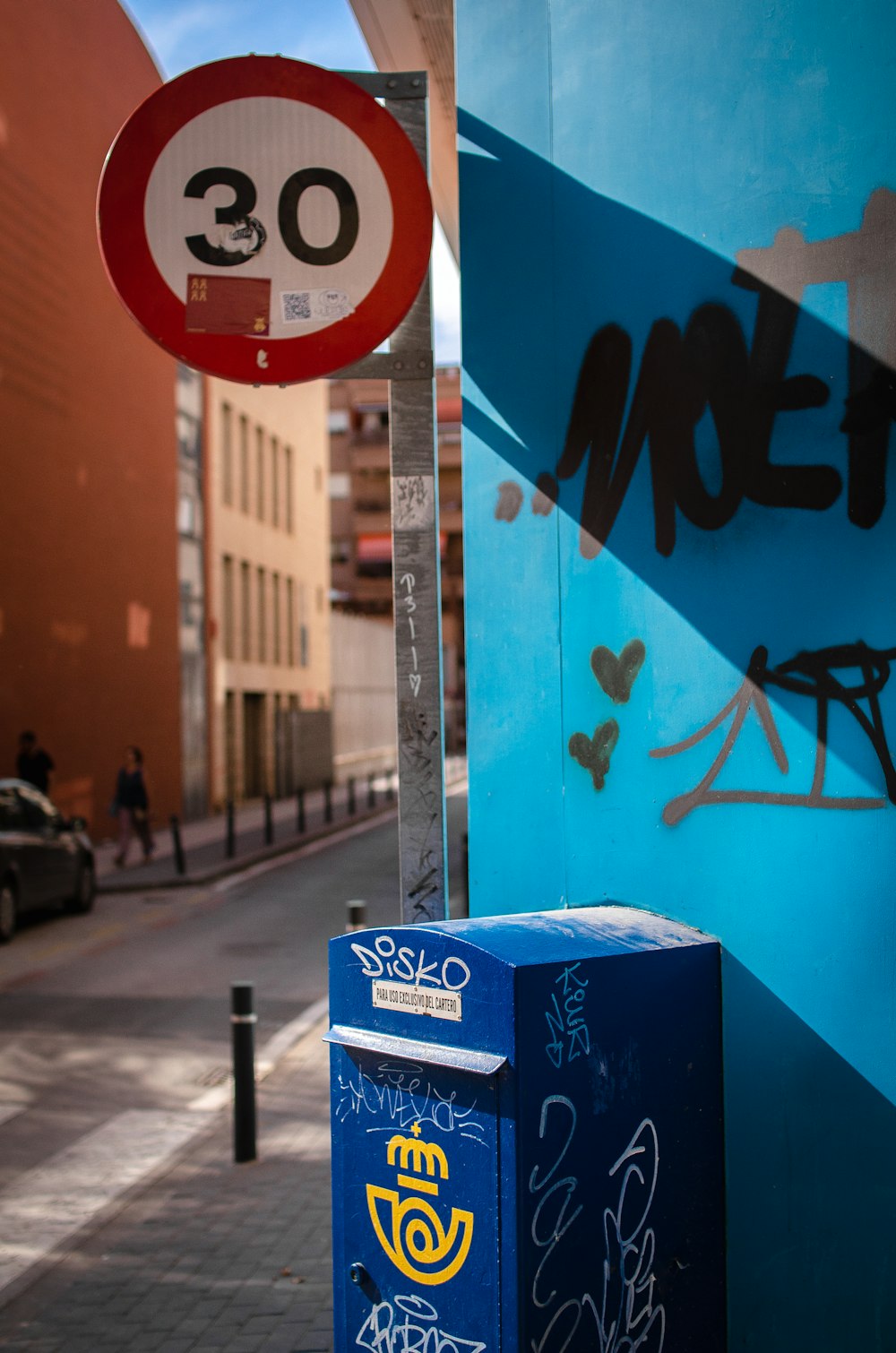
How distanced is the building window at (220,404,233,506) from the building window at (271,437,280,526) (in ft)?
13.3

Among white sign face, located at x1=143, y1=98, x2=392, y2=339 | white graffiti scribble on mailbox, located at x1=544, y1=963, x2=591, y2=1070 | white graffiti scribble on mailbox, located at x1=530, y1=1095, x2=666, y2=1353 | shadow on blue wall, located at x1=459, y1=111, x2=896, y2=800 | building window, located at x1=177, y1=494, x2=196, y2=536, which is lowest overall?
white graffiti scribble on mailbox, located at x1=530, y1=1095, x2=666, y2=1353

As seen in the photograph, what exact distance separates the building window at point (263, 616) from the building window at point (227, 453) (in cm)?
361

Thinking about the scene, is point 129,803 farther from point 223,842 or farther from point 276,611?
point 276,611

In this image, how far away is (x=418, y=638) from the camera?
365 cm

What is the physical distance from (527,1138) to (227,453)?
3213 centimetres

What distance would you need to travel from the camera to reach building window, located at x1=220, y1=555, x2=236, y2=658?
33.4 meters

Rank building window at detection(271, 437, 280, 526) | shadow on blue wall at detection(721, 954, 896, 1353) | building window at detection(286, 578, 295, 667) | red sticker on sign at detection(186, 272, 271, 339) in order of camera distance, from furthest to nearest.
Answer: building window at detection(286, 578, 295, 667), building window at detection(271, 437, 280, 526), red sticker on sign at detection(186, 272, 271, 339), shadow on blue wall at detection(721, 954, 896, 1353)

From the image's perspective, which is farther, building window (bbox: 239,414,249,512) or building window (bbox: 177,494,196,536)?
building window (bbox: 239,414,249,512)

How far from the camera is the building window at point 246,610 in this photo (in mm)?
35031

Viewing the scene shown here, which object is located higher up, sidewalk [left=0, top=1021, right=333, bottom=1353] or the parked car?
the parked car

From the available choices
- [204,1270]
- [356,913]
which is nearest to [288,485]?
[356,913]

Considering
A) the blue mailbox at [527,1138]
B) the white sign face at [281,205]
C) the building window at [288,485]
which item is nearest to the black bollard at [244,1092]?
the blue mailbox at [527,1138]

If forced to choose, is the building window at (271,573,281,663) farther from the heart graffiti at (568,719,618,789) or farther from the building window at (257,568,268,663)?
the heart graffiti at (568,719,618,789)

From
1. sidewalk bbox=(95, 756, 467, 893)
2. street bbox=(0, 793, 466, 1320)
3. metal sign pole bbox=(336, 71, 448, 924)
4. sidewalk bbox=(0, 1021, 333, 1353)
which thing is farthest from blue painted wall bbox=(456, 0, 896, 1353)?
sidewalk bbox=(95, 756, 467, 893)
